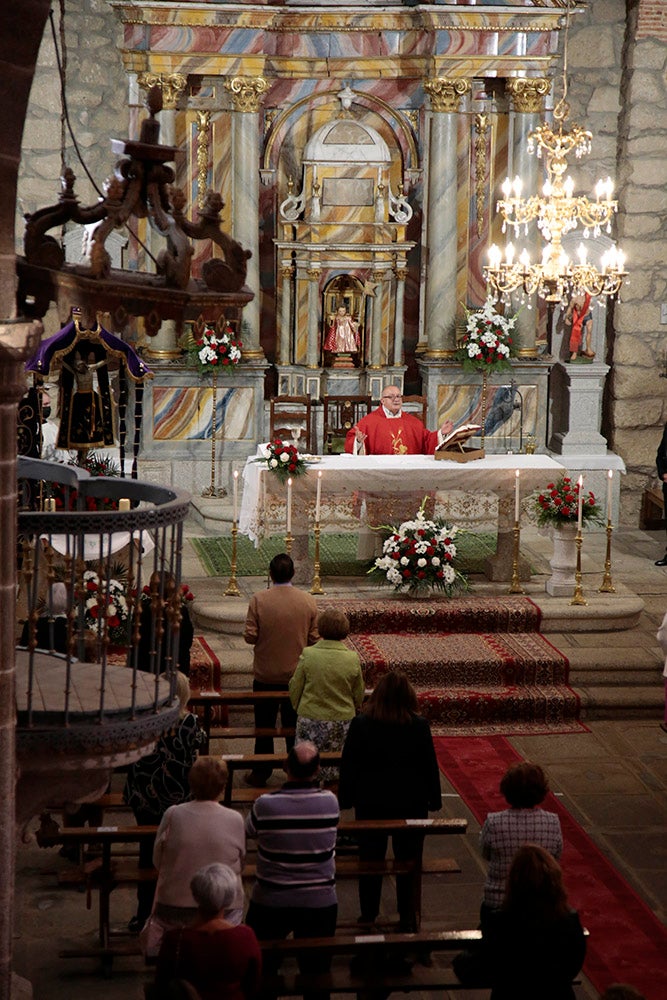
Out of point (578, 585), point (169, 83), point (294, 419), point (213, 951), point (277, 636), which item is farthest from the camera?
point (294, 419)

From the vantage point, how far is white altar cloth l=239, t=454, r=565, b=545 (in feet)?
42.6

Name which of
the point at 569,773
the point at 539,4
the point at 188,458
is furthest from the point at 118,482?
the point at 539,4

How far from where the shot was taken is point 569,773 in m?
→ 10.4

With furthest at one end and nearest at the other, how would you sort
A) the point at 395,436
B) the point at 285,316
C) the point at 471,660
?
the point at 285,316, the point at 395,436, the point at 471,660

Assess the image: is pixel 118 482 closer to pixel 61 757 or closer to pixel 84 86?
pixel 61 757

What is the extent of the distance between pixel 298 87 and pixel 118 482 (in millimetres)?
11201

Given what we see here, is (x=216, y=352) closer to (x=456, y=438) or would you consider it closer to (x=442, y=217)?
(x=442, y=217)

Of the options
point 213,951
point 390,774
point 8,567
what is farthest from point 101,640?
point 390,774

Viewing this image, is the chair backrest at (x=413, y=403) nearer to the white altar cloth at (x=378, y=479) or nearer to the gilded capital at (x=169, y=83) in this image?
the white altar cloth at (x=378, y=479)

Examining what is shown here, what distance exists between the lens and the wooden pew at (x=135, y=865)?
24.5 feet

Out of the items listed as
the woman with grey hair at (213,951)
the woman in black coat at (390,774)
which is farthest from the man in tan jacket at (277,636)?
the woman with grey hair at (213,951)

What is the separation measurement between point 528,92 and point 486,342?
266 centimetres

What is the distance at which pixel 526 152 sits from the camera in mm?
16578

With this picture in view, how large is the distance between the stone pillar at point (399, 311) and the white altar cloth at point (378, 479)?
4.08 meters
